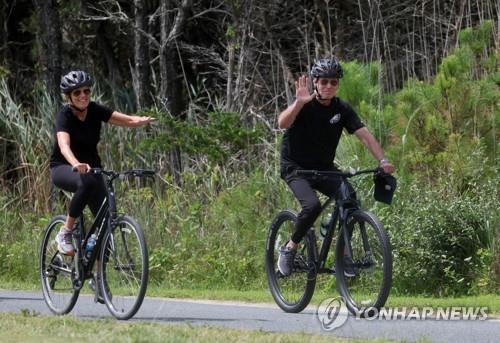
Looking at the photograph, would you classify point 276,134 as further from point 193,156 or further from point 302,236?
point 302,236

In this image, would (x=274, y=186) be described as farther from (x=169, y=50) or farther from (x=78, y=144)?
(x=169, y=50)

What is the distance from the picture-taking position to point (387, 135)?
45.3ft

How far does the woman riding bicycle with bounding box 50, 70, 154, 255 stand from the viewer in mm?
10078

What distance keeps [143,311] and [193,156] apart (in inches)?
262

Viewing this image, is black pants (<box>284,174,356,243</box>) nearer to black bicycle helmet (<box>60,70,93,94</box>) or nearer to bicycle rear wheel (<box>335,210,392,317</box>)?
bicycle rear wheel (<box>335,210,392,317</box>)

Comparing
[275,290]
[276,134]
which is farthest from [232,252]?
[275,290]

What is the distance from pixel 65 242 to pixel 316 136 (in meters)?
2.38

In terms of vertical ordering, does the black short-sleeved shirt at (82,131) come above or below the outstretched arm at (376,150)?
above

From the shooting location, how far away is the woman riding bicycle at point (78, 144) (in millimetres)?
10078

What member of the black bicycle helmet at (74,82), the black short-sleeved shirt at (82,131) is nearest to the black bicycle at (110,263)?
the black short-sleeved shirt at (82,131)

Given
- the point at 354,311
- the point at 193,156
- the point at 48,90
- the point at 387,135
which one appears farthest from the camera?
the point at 48,90

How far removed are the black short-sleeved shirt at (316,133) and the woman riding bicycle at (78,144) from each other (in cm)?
131

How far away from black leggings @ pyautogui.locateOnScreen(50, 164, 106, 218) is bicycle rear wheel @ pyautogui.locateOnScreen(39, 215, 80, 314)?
459 millimetres

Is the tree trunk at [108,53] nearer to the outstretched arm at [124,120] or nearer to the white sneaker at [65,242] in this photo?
the outstretched arm at [124,120]
